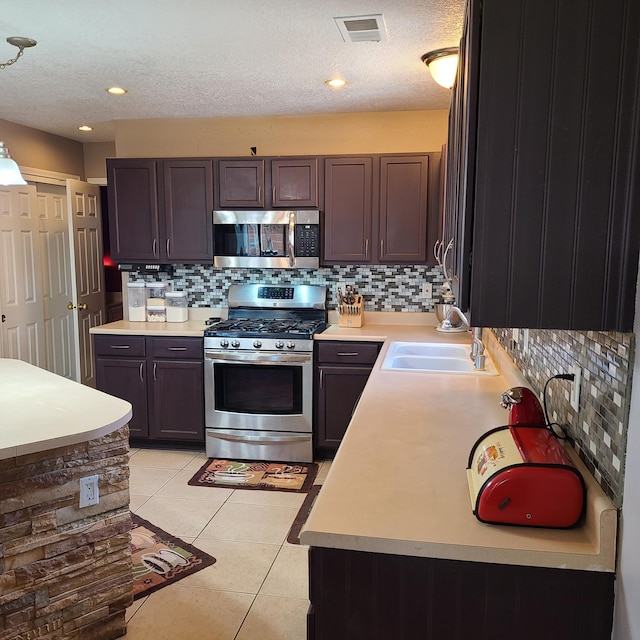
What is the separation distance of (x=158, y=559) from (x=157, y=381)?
1614 mm

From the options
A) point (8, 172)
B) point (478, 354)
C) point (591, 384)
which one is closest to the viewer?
point (591, 384)

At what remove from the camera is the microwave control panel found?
4.18 metres

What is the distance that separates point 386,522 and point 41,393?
1649 millimetres

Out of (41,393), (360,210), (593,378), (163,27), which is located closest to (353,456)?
(593,378)

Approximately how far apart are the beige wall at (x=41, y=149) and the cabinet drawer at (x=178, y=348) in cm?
206

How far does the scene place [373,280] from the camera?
453 centimetres

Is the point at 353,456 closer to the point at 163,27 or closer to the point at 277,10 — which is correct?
the point at 277,10

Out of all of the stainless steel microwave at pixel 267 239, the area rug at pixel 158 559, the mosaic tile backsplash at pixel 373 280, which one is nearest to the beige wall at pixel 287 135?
the stainless steel microwave at pixel 267 239

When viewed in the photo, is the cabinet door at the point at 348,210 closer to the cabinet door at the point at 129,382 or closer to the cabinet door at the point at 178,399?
the cabinet door at the point at 178,399

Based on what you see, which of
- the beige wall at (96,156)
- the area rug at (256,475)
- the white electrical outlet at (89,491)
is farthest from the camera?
the beige wall at (96,156)

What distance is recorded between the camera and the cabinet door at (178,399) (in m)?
4.16

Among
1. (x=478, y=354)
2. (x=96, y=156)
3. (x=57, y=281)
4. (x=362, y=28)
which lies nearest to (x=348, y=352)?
(x=478, y=354)

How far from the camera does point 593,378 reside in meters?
1.43

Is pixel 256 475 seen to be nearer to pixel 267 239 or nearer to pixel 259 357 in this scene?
pixel 259 357
